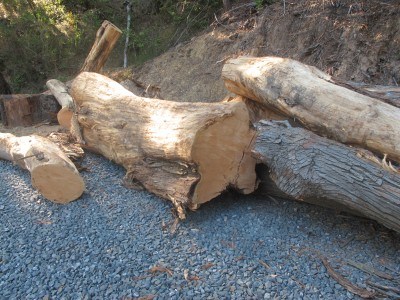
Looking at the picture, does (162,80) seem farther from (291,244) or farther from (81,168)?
(291,244)

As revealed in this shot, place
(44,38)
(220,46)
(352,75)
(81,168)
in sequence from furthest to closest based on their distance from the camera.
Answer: (44,38), (220,46), (352,75), (81,168)

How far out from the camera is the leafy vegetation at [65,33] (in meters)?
8.66

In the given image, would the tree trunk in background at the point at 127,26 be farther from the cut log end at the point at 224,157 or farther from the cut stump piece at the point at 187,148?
the cut log end at the point at 224,157

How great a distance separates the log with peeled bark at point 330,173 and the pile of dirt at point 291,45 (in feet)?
8.62

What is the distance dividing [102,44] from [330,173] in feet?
15.8

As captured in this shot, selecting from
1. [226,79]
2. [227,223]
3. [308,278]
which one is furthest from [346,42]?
[308,278]

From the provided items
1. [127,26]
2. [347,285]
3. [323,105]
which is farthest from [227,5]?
[347,285]

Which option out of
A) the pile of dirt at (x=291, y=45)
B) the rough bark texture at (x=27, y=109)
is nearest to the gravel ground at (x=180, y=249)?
the pile of dirt at (x=291, y=45)

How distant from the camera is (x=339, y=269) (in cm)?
263

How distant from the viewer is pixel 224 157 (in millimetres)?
3256

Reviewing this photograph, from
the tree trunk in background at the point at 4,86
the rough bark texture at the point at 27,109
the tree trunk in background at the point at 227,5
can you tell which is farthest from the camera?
the tree trunk in background at the point at 4,86

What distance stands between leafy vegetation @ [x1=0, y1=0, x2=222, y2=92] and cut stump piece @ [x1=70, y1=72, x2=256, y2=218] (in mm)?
5256

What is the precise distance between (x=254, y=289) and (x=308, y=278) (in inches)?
14.0

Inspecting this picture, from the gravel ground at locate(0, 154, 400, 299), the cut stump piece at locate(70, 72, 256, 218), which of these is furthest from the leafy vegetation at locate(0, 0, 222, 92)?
the gravel ground at locate(0, 154, 400, 299)
